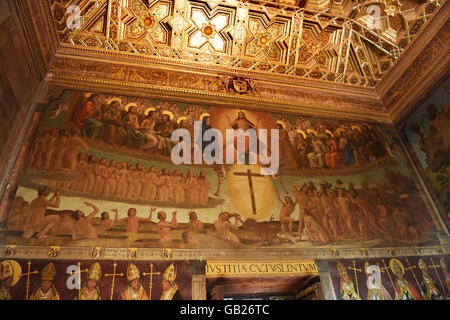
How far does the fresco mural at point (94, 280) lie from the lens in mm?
4062

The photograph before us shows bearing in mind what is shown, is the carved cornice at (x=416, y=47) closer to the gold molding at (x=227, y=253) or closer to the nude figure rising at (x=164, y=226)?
the gold molding at (x=227, y=253)

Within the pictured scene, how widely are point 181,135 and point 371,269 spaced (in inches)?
174

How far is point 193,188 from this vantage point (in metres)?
5.62

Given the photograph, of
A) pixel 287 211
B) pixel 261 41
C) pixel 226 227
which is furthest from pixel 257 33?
pixel 226 227

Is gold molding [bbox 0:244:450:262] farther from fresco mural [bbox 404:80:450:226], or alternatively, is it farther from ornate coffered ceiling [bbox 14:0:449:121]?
ornate coffered ceiling [bbox 14:0:449:121]

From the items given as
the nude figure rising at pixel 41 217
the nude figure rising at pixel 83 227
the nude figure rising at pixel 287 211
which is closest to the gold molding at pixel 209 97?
the nude figure rising at pixel 287 211

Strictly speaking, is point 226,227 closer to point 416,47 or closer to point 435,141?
point 435,141

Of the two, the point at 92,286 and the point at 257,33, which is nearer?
the point at 92,286

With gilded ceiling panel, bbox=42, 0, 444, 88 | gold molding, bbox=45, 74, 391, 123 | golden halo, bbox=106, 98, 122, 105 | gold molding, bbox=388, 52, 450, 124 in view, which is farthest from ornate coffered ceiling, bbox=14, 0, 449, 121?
golden halo, bbox=106, 98, 122, 105

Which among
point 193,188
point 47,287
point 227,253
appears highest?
point 193,188

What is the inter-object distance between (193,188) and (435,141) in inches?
217

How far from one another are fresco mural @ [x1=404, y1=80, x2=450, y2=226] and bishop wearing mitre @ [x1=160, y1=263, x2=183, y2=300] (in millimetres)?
5555

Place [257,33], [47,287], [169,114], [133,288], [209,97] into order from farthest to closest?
[257,33] → [209,97] → [169,114] → [133,288] → [47,287]

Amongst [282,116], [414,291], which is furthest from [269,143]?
[414,291]
